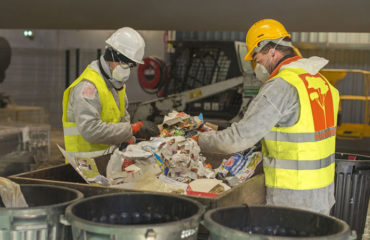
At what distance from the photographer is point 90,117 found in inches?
150

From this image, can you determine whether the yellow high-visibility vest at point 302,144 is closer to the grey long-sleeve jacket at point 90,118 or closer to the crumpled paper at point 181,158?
the crumpled paper at point 181,158

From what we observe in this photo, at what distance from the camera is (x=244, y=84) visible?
9.81 metres

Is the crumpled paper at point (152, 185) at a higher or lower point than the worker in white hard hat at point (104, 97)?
lower

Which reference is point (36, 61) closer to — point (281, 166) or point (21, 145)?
point (21, 145)

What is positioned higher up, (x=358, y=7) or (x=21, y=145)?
(x=358, y=7)

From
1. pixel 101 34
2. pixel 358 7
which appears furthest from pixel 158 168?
pixel 101 34

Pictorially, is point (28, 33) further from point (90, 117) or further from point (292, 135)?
point (292, 135)

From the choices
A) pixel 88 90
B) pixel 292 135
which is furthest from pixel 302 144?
pixel 88 90

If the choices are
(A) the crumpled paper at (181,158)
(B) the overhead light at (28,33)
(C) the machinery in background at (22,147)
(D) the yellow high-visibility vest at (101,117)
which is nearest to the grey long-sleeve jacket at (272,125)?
(A) the crumpled paper at (181,158)

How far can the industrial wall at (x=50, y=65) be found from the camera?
12180 mm

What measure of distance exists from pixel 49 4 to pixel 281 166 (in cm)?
383

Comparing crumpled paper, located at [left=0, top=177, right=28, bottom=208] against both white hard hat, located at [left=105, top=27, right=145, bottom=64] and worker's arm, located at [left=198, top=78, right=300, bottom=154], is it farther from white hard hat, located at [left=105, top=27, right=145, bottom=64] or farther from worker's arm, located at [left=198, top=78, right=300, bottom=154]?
white hard hat, located at [left=105, top=27, right=145, bottom=64]

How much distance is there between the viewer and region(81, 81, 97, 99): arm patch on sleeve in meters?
3.86

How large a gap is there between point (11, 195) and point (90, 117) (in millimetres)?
1323
